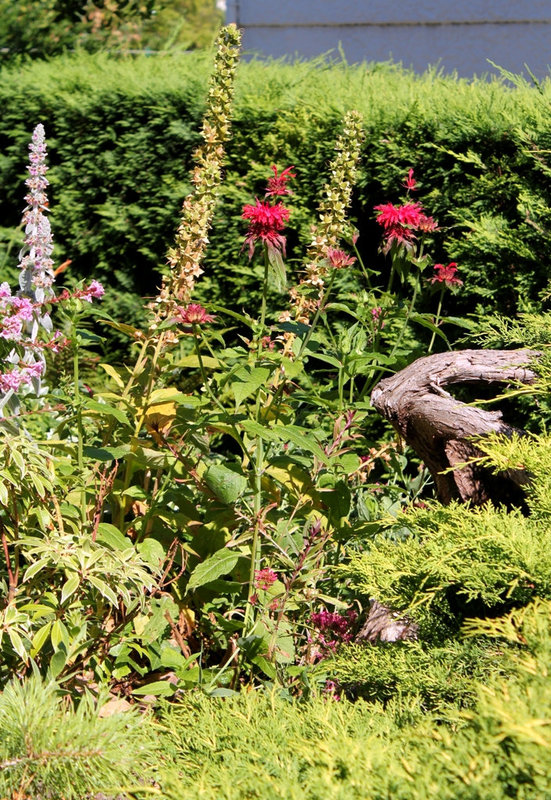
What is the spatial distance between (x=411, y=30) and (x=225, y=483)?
24.1 ft

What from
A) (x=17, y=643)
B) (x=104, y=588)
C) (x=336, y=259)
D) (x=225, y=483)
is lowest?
(x=17, y=643)

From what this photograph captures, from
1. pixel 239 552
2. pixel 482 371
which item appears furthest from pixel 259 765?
pixel 482 371

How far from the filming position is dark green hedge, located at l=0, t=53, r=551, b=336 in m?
3.81

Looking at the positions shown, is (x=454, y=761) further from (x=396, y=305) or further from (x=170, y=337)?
(x=396, y=305)

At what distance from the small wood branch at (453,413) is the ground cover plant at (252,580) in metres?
0.08

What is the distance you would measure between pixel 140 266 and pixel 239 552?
3376 mm

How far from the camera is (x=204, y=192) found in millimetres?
2957

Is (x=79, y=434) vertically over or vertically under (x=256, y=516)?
over

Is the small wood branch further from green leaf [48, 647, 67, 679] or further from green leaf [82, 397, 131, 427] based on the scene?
green leaf [48, 647, 67, 679]

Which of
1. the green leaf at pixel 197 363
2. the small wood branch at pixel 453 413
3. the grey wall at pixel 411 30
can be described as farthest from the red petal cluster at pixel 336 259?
the grey wall at pixel 411 30

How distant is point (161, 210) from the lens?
17.3 ft

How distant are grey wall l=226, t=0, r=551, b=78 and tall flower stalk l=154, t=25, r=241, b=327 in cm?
553

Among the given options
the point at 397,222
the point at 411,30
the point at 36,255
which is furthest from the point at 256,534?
the point at 411,30

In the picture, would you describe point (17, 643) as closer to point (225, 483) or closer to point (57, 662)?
point (57, 662)
